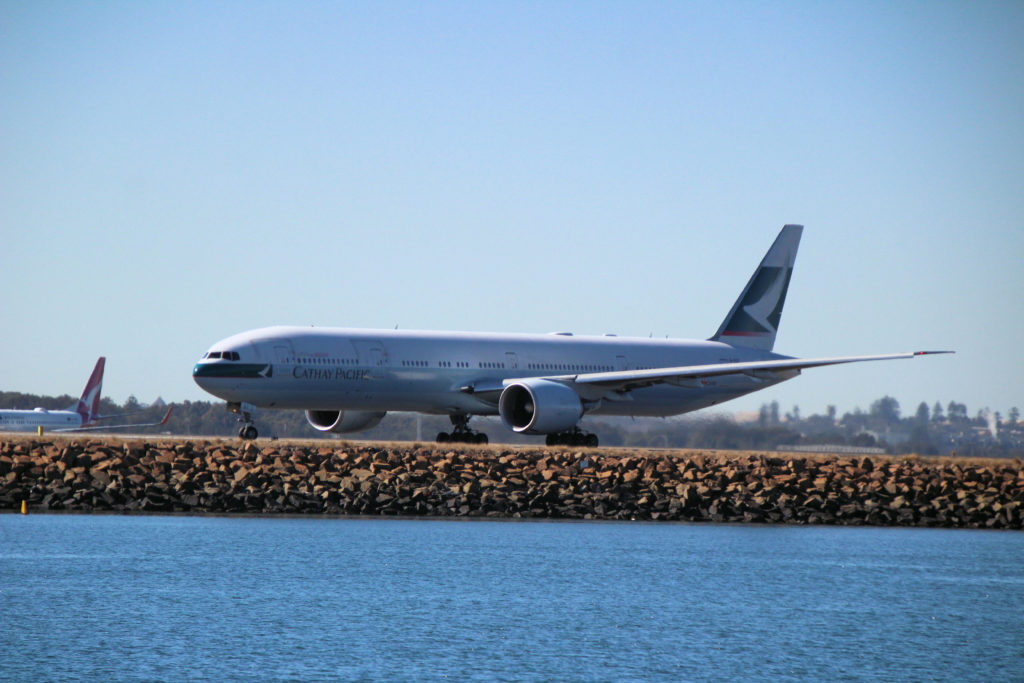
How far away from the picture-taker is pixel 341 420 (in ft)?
164

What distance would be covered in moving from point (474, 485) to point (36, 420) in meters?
49.9

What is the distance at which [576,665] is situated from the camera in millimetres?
20344

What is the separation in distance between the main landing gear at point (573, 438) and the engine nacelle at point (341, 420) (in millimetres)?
6297

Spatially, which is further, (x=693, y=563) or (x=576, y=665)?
(x=693, y=563)

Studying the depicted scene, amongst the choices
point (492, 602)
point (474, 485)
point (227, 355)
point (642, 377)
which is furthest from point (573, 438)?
point (492, 602)

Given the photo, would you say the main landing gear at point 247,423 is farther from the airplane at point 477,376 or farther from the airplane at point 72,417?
the airplane at point 72,417

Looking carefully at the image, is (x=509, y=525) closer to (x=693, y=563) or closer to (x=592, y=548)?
(x=592, y=548)

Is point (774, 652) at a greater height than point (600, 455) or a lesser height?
lesser

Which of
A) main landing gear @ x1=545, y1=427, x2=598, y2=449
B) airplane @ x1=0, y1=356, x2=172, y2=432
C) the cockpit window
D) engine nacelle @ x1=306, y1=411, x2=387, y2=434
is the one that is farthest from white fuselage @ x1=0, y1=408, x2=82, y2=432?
main landing gear @ x1=545, y1=427, x2=598, y2=449

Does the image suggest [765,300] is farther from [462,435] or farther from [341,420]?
[341,420]

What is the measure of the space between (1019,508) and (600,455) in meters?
12.4

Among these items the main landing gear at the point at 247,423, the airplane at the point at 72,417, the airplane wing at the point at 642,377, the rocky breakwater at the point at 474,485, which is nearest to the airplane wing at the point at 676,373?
the airplane wing at the point at 642,377

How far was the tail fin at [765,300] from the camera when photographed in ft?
188

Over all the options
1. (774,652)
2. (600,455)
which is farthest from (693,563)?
(600,455)
